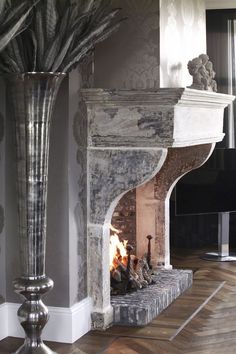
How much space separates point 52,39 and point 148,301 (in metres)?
1.85

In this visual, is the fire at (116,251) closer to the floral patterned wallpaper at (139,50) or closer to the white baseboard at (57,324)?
the white baseboard at (57,324)

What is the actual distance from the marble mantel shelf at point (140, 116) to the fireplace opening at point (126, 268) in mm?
887

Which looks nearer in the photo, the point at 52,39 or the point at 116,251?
the point at 52,39

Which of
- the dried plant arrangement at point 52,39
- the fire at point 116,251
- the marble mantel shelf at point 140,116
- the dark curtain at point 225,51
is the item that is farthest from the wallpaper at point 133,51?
the dark curtain at point 225,51

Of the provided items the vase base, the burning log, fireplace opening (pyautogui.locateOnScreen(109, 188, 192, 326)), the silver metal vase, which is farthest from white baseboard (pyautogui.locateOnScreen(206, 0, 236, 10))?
the vase base

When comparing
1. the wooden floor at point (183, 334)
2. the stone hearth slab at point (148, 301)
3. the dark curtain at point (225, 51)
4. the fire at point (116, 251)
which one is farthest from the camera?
the dark curtain at point (225, 51)

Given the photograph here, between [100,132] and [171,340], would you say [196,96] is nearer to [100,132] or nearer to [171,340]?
[100,132]

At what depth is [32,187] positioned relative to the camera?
3559mm

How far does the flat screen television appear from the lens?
6375 millimetres

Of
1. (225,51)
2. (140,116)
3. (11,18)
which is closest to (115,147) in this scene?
(140,116)

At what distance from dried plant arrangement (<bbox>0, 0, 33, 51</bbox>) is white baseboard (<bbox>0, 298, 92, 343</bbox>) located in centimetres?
168

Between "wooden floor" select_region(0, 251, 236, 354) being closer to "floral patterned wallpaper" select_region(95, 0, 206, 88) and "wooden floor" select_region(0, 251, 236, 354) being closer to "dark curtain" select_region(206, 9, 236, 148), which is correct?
"floral patterned wallpaper" select_region(95, 0, 206, 88)

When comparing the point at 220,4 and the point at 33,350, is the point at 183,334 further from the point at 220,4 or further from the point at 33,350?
the point at 220,4

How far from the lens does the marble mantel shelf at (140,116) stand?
4043 mm
